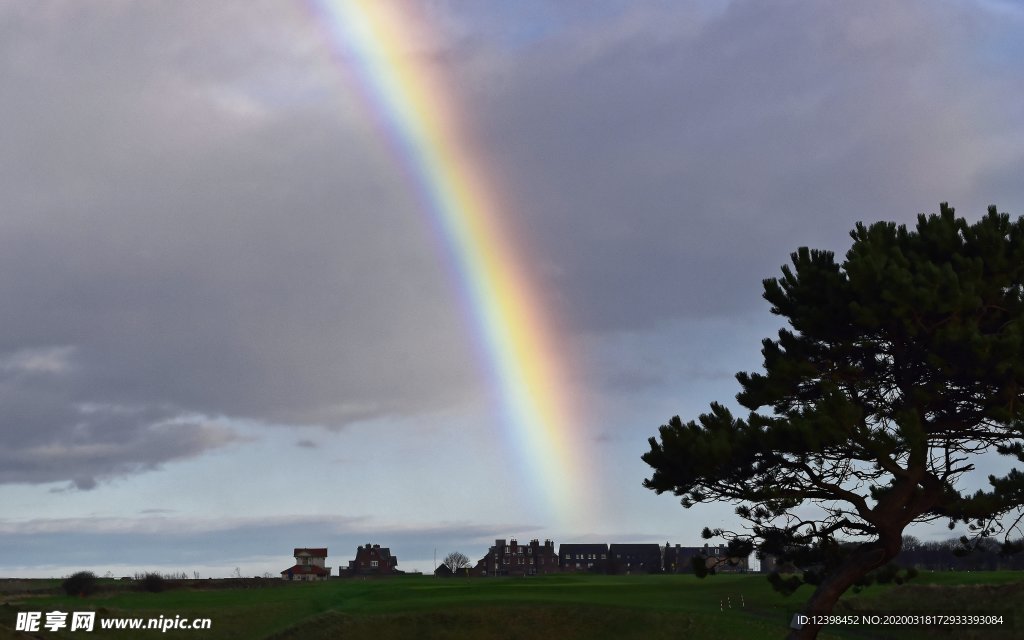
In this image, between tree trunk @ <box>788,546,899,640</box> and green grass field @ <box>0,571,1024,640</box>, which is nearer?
tree trunk @ <box>788,546,899,640</box>

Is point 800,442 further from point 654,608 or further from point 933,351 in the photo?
point 654,608

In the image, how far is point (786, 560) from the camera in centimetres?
3238

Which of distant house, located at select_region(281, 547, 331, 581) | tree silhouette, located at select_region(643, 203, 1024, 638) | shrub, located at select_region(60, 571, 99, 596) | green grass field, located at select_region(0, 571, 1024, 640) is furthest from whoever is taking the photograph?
distant house, located at select_region(281, 547, 331, 581)

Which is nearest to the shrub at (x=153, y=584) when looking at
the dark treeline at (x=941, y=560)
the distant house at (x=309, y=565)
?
the distant house at (x=309, y=565)

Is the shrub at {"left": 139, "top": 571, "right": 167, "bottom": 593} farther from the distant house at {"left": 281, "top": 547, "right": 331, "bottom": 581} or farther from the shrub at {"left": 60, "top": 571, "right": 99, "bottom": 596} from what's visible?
the distant house at {"left": 281, "top": 547, "right": 331, "bottom": 581}

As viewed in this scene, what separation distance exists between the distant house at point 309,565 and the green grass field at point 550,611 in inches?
3821

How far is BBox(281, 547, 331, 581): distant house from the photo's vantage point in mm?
177250

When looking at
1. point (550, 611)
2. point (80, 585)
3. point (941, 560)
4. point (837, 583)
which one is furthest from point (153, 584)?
point (941, 560)

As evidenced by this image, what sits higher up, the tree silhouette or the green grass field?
the tree silhouette

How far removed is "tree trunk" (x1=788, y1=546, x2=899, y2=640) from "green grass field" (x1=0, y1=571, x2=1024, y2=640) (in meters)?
21.3

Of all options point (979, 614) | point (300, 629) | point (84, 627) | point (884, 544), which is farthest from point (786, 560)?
point (84, 627)

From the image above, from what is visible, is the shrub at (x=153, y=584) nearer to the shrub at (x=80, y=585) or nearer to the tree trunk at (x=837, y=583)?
the shrub at (x=80, y=585)

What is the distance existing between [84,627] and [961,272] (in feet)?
182

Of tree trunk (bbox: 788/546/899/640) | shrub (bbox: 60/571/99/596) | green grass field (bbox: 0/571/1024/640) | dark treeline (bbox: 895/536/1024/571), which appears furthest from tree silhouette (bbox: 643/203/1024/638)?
dark treeline (bbox: 895/536/1024/571)
